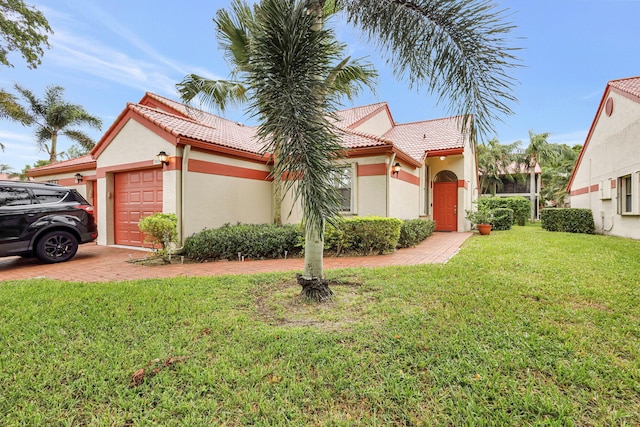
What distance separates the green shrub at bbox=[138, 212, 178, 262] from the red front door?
1244 cm

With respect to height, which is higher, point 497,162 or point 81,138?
point 81,138

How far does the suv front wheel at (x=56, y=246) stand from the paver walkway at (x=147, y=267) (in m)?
0.21

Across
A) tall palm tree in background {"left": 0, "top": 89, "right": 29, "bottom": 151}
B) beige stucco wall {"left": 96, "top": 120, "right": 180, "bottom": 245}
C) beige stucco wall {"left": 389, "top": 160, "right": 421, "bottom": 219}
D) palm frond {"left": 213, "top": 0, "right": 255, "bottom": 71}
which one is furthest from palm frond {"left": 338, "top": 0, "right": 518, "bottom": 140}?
tall palm tree in background {"left": 0, "top": 89, "right": 29, "bottom": 151}

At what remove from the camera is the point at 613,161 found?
465 inches

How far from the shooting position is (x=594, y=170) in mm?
13570

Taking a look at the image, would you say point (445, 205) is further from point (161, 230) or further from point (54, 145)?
point (54, 145)

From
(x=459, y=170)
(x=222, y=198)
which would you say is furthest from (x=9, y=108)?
(x=459, y=170)

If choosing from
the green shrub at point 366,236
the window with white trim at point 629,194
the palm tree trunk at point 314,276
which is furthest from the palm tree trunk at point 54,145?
the window with white trim at point 629,194

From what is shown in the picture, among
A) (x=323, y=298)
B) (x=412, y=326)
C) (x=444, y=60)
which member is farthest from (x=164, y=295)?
(x=444, y=60)

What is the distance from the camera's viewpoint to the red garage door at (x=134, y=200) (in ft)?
30.2

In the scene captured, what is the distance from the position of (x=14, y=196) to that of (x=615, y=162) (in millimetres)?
19673

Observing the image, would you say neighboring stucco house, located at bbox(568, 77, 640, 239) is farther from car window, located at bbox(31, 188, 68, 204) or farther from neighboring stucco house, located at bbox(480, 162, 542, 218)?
car window, located at bbox(31, 188, 68, 204)

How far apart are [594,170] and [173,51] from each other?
63.5 feet

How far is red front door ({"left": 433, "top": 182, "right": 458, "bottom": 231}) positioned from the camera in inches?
585
